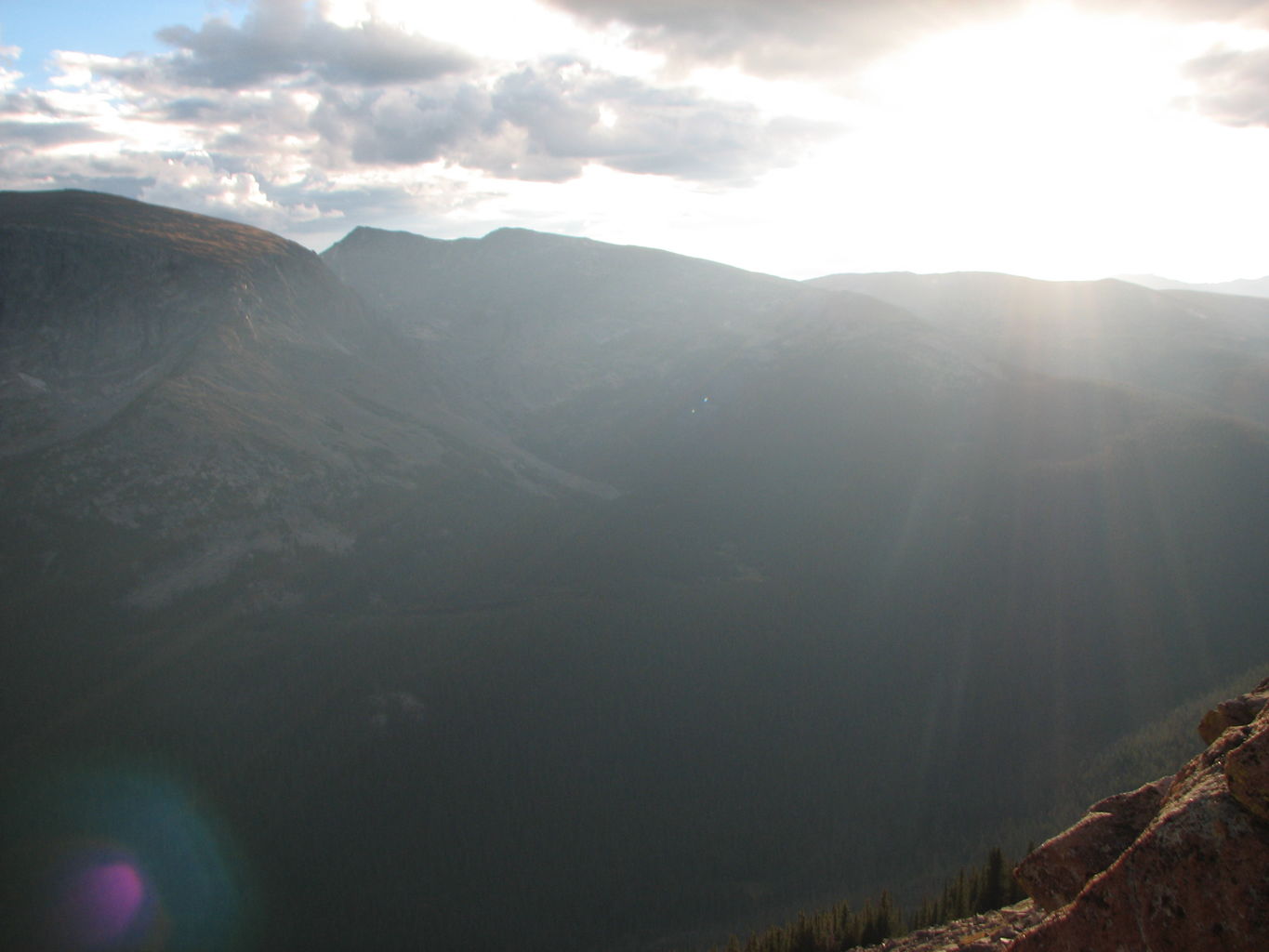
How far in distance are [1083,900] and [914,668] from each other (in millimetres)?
94775

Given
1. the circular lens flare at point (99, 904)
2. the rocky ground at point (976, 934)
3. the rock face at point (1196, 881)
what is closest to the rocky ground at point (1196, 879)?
the rock face at point (1196, 881)

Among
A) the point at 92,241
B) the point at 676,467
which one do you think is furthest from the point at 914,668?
the point at 92,241

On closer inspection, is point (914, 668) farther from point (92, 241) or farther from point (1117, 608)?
point (92, 241)

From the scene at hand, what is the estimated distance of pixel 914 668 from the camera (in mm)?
98625

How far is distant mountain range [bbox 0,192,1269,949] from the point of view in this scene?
67.0 meters

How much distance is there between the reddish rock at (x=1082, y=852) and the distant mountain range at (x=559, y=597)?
5351 centimetres

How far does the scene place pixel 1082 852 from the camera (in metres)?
14.9

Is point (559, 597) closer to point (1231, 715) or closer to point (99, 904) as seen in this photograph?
point (99, 904)

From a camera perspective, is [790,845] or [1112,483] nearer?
[790,845]

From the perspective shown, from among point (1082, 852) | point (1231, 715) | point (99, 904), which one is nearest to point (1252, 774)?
point (1082, 852)

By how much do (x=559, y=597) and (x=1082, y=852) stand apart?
308 ft

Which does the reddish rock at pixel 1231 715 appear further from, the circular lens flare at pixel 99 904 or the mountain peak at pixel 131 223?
the mountain peak at pixel 131 223

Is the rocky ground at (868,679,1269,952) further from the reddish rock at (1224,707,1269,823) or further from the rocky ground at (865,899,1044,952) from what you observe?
the rocky ground at (865,899,1044,952)

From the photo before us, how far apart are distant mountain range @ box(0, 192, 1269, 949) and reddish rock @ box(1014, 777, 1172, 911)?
53.5 meters
